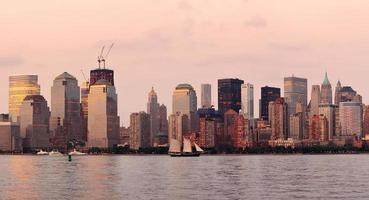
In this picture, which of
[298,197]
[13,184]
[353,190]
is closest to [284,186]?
[353,190]

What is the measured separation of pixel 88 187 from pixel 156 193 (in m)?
18.2

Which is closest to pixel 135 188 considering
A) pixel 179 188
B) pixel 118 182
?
pixel 179 188

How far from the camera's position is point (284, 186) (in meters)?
125

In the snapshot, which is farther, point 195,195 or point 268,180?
point 268,180

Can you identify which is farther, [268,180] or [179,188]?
[268,180]

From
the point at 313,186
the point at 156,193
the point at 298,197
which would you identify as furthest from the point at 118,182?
the point at 298,197

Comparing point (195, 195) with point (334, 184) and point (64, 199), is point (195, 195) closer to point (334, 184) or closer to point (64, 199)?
point (64, 199)

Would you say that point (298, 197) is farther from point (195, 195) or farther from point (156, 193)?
point (156, 193)

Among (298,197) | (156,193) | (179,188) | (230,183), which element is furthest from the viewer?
Answer: (230,183)

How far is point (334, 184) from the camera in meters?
130

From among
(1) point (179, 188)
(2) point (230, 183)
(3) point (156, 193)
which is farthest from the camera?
(2) point (230, 183)

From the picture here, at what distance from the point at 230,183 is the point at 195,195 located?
27666 mm

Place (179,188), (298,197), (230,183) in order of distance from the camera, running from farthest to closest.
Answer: (230,183), (179,188), (298,197)

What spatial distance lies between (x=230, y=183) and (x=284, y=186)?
44.2ft
